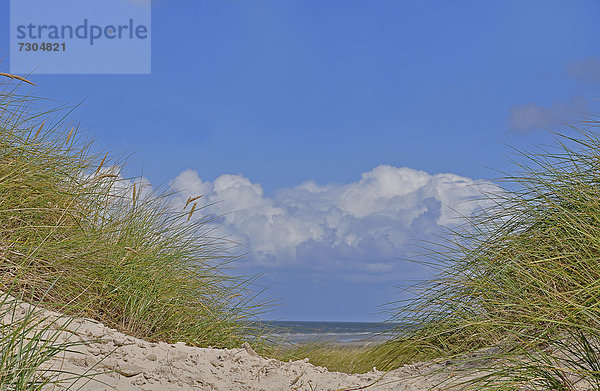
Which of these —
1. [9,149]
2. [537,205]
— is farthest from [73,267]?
[537,205]

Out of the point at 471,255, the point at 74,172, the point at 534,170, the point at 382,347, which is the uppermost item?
the point at 74,172

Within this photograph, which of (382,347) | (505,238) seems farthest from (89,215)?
(505,238)

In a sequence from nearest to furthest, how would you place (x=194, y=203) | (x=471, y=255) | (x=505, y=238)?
(x=505, y=238) < (x=471, y=255) < (x=194, y=203)

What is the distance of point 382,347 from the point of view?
16.5 ft

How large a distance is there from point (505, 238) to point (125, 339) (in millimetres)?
2397

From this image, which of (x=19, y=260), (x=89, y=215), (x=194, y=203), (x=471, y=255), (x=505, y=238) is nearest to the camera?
(x=19, y=260)

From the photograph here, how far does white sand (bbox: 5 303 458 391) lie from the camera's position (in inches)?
118

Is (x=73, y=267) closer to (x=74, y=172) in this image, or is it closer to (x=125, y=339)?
(x=125, y=339)

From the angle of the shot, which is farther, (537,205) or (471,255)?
(471,255)

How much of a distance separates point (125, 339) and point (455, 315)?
2068 mm

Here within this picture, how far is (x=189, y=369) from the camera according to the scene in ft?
10.9

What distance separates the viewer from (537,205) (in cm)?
377

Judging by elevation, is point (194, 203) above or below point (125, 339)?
above

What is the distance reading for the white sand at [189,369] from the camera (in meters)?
3.01
